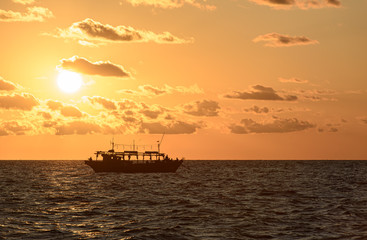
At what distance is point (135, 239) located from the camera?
3741cm

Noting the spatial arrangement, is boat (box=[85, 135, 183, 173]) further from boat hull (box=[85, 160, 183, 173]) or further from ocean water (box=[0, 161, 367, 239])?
ocean water (box=[0, 161, 367, 239])

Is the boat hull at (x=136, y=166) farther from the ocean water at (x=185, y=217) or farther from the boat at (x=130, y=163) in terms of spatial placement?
the ocean water at (x=185, y=217)

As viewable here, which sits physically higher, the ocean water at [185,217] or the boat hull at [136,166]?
the boat hull at [136,166]

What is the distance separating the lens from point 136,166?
15950cm

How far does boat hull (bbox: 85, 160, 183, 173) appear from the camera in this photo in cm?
15750

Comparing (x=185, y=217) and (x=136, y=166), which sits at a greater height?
(x=136, y=166)

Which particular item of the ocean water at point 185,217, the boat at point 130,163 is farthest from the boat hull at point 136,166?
the ocean water at point 185,217

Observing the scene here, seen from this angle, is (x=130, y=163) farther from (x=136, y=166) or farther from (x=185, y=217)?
(x=185, y=217)

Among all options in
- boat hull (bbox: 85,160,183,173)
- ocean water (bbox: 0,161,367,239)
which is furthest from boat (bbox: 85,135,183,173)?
ocean water (bbox: 0,161,367,239)

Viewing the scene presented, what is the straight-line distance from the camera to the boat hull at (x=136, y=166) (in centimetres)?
15750

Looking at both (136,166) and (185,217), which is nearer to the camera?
(185,217)

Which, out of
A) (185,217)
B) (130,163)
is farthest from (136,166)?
(185,217)

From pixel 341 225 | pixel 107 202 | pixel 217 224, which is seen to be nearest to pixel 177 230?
pixel 217 224

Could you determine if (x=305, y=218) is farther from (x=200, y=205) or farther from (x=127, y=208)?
(x=127, y=208)
